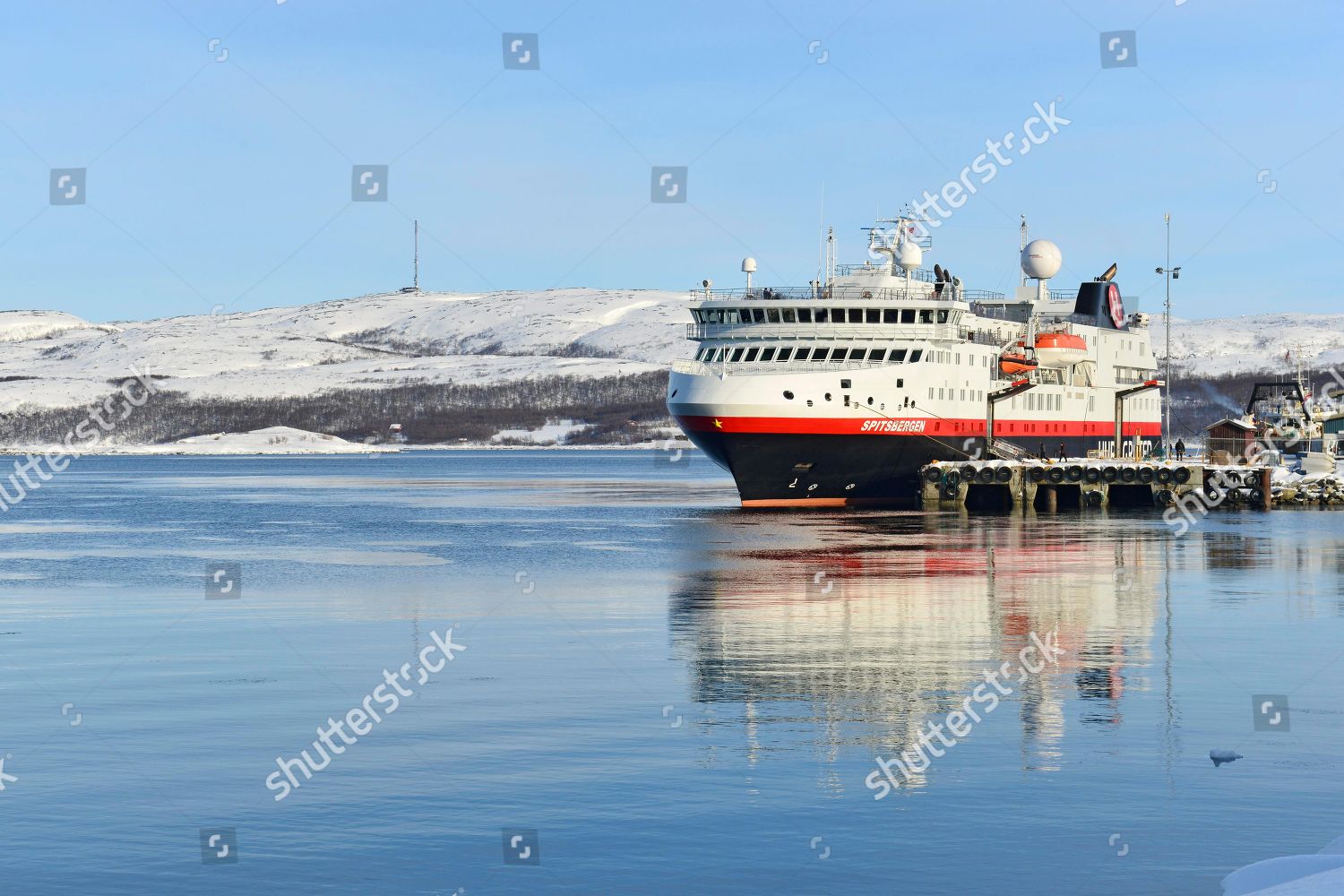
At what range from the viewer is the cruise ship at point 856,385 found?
239 feet

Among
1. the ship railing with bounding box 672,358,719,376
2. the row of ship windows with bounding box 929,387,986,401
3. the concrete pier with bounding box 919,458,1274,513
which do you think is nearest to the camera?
the ship railing with bounding box 672,358,719,376

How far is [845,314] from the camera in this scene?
249ft

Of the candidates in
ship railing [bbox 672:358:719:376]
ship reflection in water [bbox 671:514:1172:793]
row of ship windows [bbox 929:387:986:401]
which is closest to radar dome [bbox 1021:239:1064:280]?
row of ship windows [bbox 929:387:986:401]

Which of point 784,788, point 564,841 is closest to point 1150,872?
point 784,788

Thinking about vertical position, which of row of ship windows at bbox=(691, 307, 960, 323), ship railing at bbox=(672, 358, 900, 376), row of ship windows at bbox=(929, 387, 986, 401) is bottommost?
row of ship windows at bbox=(929, 387, 986, 401)

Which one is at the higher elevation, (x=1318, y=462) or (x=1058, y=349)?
(x=1058, y=349)

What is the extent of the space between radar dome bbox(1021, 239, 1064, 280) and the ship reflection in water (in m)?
48.1

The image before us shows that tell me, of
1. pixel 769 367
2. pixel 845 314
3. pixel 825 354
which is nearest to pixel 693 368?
pixel 769 367

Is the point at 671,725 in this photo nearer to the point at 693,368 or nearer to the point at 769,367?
the point at 693,368

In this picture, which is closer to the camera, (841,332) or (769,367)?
(769,367)

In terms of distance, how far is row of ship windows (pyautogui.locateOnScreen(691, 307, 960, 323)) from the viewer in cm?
7600

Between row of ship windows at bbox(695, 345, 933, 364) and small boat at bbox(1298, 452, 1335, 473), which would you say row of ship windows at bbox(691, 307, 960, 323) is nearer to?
row of ship windows at bbox(695, 345, 933, 364)

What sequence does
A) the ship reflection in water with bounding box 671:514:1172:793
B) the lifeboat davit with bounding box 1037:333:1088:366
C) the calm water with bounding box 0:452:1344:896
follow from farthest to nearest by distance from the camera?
1. the lifeboat davit with bounding box 1037:333:1088:366
2. the ship reflection in water with bounding box 671:514:1172:793
3. the calm water with bounding box 0:452:1344:896

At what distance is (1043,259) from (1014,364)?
2029 centimetres
